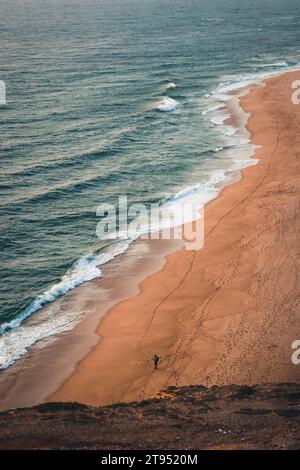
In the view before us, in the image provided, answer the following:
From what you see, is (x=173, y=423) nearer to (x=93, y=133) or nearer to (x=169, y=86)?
(x=93, y=133)

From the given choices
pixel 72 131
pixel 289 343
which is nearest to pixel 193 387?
pixel 289 343

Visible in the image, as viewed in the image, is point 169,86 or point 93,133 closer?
point 93,133

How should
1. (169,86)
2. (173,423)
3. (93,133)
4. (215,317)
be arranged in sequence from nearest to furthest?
(173,423)
(215,317)
(93,133)
(169,86)

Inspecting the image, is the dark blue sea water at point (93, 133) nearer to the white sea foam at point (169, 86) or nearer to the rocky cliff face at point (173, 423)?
the white sea foam at point (169, 86)

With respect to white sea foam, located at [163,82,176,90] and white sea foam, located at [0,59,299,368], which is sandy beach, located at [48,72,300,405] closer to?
white sea foam, located at [0,59,299,368]

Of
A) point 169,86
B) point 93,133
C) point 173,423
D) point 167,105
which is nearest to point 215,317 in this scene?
point 173,423
